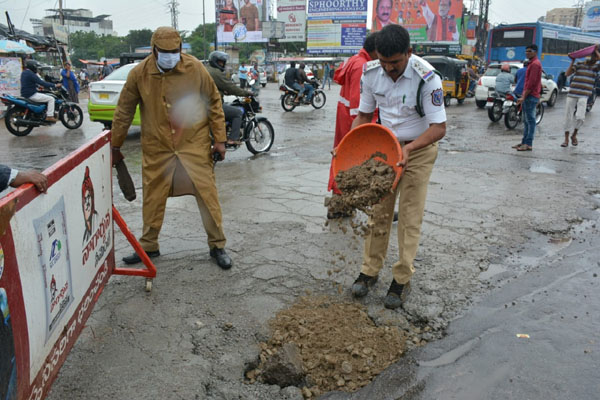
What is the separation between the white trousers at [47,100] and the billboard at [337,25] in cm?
3666

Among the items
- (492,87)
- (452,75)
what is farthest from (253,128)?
(452,75)

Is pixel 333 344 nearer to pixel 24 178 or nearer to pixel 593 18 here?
pixel 24 178

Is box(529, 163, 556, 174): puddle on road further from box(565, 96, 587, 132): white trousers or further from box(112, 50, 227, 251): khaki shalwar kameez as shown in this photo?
box(112, 50, 227, 251): khaki shalwar kameez

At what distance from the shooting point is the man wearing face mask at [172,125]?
354 cm

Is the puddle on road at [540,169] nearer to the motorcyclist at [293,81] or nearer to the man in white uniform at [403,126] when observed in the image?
the man in white uniform at [403,126]

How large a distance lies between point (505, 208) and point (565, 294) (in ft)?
7.10

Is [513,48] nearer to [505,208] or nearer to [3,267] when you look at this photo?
[505,208]

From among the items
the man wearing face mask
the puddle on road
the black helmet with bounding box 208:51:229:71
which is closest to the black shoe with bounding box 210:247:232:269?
the man wearing face mask

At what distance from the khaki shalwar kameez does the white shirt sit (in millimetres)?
1223

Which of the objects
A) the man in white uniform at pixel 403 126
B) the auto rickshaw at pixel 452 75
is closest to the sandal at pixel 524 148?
the man in white uniform at pixel 403 126

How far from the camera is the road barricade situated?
1.63 meters

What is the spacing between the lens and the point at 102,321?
304 centimetres

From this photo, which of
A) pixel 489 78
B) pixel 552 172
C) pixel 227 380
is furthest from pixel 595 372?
pixel 489 78

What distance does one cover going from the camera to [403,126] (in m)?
3.18
